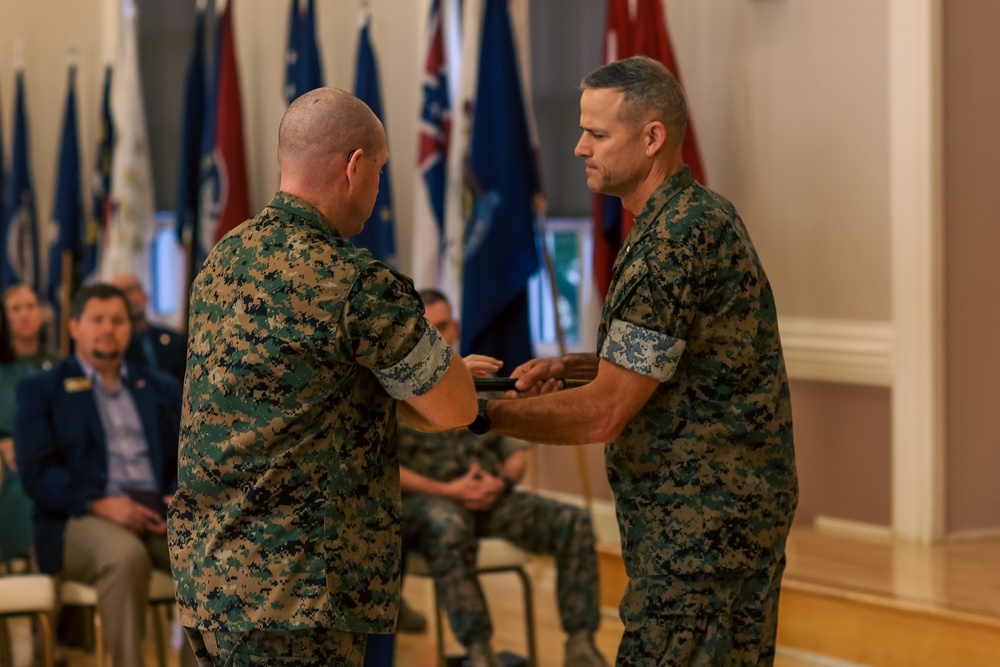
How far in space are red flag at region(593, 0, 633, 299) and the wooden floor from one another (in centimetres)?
149

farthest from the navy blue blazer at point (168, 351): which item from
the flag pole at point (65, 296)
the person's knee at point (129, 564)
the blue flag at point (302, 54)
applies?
the flag pole at point (65, 296)

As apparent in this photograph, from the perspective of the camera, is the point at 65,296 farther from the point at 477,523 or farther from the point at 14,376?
the point at 477,523

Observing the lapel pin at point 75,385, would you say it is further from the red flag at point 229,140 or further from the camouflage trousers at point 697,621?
the red flag at point 229,140

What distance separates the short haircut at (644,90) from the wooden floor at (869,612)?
7.54ft

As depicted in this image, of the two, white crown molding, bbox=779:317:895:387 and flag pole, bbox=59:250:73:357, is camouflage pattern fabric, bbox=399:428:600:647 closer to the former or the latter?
white crown molding, bbox=779:317:895:387

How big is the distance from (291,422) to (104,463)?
266cm

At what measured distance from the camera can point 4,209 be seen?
32.9ft

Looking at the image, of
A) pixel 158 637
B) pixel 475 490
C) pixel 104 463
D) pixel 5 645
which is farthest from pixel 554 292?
pixel 5 645

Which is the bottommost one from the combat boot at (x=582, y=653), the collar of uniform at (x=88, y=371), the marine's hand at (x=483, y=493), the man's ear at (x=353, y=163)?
the combat boot at (x=582, y=653)

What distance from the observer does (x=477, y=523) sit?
456 centimetres

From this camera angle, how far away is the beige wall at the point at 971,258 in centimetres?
506

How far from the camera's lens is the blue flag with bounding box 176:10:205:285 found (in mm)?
7867

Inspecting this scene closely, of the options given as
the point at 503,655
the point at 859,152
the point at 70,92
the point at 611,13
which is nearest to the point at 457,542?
the point at 503,655

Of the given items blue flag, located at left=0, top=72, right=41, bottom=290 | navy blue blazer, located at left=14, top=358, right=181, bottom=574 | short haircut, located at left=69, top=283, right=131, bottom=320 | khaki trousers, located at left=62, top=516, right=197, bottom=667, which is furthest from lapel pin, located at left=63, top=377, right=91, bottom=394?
blue flag, located at left=0, top=72, right=41, bottom=290
